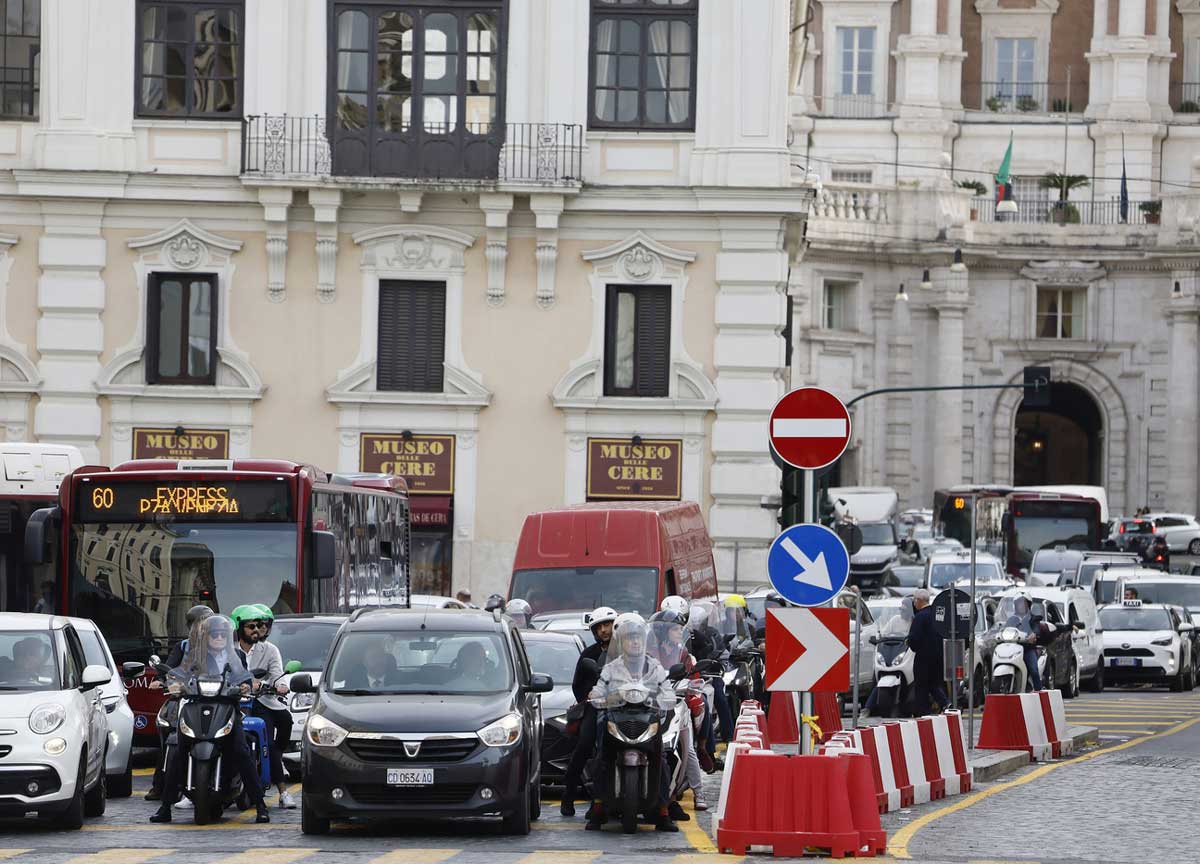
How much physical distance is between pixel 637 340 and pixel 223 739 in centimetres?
2085

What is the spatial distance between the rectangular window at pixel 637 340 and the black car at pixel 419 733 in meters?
20.0

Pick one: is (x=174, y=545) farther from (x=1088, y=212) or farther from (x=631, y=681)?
(x=1088, y=212)

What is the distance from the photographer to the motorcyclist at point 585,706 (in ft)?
60.1

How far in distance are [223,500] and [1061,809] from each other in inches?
348

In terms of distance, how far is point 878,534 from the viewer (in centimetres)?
6381

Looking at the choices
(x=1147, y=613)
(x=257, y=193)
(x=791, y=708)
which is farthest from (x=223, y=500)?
(x=1147, y=613)

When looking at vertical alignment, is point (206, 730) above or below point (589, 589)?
below

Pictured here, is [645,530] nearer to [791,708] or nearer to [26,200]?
[791,708]

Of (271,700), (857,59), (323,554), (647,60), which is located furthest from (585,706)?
(857,59)

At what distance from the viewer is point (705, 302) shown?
125 ft

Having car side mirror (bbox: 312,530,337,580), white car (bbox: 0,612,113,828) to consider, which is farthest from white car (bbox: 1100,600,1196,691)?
white car (bbox: 0,612,113,828)

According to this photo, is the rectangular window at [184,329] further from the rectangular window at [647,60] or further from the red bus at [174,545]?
the red bus at [174,545]

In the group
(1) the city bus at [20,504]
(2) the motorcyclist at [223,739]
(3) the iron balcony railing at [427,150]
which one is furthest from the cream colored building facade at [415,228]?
(2) the motorcyclist at [223,739]

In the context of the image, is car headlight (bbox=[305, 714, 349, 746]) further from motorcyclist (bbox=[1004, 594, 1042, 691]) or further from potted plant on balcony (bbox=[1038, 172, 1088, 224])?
potted plant on balcony (bbox=[1038, 172, 1088, 224])
